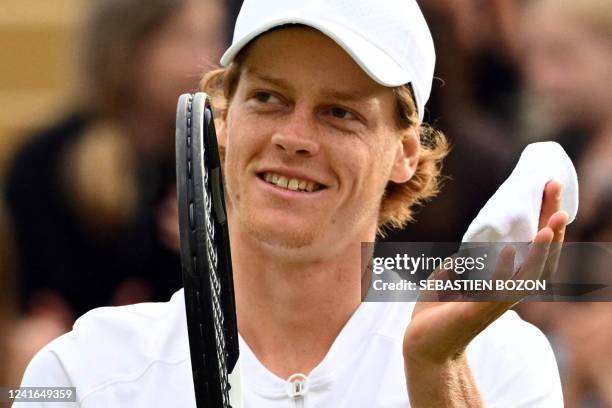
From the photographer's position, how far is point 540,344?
2029 mm

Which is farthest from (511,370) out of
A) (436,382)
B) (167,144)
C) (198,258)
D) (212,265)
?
(167,144)

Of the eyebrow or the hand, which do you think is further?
the eyebrow

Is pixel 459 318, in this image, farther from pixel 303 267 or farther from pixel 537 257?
pixel 303 267

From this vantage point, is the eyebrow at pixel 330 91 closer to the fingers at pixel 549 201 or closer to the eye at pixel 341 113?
the eye at pixel 341 113

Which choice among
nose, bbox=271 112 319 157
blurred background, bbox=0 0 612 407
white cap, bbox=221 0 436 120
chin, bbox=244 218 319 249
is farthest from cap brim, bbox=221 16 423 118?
blurred background, bbox=0 0 612 407

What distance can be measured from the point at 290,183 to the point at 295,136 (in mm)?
73

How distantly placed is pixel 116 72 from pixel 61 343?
3.12 ft

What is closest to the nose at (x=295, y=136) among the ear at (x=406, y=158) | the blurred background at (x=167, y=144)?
the ear at (x=406, y=158)

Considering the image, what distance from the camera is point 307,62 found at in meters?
1.97

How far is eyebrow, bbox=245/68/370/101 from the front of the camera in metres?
1.97

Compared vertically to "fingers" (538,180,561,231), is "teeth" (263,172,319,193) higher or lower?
higher

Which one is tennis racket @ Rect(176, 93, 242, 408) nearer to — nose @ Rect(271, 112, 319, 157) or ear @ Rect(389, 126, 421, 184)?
nose @ Rect(271, 112, 319, 157)

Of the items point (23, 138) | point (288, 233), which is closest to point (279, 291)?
point (288, 233)

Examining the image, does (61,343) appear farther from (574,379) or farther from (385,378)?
(574,379)
